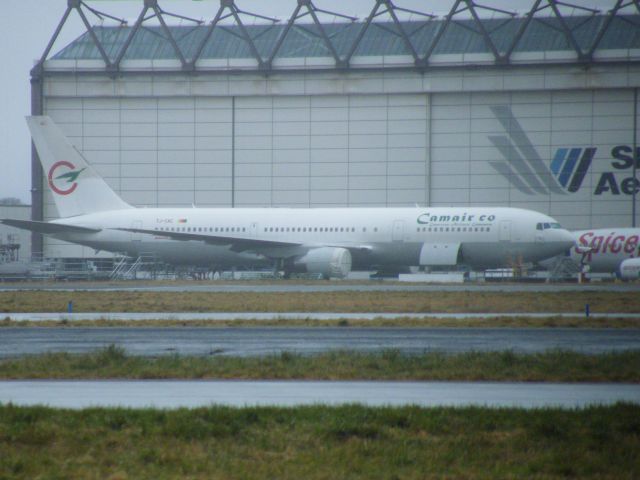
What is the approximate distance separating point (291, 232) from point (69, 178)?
16.3m

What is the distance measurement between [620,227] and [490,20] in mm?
19859

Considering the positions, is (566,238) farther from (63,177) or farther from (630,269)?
(63,177)

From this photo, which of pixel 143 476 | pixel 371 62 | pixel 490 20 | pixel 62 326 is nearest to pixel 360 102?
pixel 371 62

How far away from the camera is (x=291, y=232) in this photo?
5741cm

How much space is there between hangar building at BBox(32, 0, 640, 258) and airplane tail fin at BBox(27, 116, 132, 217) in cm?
1077

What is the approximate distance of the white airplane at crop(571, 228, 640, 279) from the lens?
200ft

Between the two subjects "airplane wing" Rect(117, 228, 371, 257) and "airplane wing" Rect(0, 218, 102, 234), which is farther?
"airplane wing" Rect(0, 218, 102, 234)

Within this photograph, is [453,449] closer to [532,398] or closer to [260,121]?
[532,398]

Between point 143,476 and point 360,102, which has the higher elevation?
point 360,102

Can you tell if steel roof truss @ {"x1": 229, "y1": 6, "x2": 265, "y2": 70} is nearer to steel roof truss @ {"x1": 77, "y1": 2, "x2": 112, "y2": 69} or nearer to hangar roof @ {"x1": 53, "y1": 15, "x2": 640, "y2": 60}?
hangar roof @ {"x1": 53, "y1": 15, "x2": 640, "y2": 60}

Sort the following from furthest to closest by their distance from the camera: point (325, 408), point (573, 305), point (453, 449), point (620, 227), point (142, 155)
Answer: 1. point (142, 155)
2. point (620, 227)
3. point (573, 305)
4. point (325, 408)
5. point (453, 449)

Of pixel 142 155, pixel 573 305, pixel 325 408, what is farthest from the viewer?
pixel 142 155

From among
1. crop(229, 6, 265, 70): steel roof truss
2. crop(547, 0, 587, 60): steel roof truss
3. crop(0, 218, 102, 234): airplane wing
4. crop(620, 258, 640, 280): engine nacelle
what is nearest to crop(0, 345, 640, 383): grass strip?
crop(0, 218, 102, 234): airplane wing

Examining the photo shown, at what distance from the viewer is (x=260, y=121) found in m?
72.6
